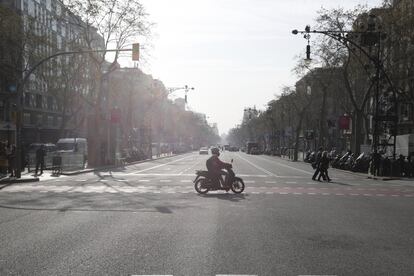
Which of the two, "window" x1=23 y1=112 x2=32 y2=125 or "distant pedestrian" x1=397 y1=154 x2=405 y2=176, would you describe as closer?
"distant pedestrian" x1=397 y1=154 x2=405 y2=176

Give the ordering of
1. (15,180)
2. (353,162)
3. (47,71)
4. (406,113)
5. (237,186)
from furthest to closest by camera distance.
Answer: (406,113) → (47,71) → (353,162) → (15,180) → (237,186)

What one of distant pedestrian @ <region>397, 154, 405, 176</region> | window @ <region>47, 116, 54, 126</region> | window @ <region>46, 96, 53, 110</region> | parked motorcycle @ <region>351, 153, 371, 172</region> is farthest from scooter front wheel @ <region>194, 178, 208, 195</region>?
window @ <region>46, 96, 53, 110</region>

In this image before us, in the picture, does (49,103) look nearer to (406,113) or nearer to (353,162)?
(406,113)

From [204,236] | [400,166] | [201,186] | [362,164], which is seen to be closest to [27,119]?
[362,164]

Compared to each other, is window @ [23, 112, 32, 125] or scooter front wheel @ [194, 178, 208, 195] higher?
window @ [23, 112, 32, 125]

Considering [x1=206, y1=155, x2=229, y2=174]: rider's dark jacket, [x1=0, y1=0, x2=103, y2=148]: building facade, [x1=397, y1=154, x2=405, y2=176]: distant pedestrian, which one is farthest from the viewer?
[x1=0, y1=0, x2=103, y2=148]: building facade

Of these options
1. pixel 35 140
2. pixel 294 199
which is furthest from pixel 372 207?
pixel 35 140

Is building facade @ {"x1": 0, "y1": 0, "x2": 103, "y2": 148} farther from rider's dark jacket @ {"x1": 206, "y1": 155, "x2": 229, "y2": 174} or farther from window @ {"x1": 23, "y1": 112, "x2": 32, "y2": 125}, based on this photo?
rider's dark jacket @ {"x1": 206, "y1": 155, "x2": 229, "y2": 174}

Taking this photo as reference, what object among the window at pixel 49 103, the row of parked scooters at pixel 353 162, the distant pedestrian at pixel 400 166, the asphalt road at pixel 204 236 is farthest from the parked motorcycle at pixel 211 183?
the window at pixel 49 103

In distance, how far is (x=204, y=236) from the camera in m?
10.3

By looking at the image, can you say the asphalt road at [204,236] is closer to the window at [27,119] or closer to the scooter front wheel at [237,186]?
the scooter front wheel at [237,186]

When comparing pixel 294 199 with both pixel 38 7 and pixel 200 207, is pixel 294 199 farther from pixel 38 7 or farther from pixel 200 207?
pixel 38 7

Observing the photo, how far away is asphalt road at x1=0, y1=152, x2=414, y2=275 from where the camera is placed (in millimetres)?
7734

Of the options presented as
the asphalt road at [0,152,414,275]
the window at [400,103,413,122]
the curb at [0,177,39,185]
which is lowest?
the curb at [0,177,39,185]
